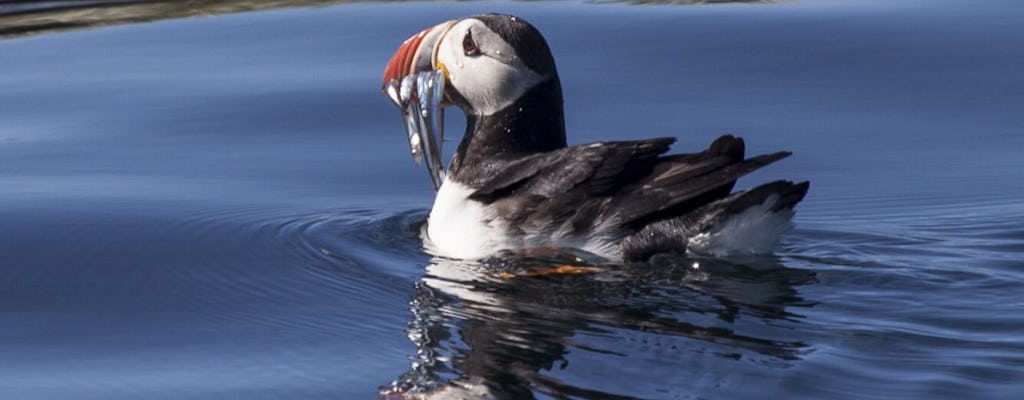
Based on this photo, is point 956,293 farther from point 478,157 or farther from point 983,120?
point 983,120

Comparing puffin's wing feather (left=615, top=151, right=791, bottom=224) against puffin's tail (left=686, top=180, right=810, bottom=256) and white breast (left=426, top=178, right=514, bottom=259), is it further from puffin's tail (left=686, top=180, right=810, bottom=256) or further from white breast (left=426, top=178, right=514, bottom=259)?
white breast (left=426, top=178, right=514, bottom=259)

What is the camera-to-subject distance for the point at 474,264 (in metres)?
6.66

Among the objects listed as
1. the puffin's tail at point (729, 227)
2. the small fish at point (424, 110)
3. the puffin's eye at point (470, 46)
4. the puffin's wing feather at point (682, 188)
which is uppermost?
the puffin's eye at point (470, 46)

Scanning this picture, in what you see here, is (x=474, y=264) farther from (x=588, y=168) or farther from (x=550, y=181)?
(x=588, y=168)

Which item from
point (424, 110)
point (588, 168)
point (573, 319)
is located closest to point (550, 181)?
point (588, 168)

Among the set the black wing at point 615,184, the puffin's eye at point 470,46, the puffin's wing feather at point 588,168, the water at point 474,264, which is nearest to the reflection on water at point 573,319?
the water at point 474,264

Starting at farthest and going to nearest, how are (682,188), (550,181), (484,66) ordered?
(484,66), (550,181), (682,188)

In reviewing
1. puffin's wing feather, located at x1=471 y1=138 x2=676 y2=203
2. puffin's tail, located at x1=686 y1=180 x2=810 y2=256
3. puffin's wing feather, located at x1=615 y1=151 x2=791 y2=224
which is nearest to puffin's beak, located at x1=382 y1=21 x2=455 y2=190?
puffin's wing feather, located at x1=471 y1=138 x2=676 y2=203

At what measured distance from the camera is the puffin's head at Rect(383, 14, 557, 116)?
23.0 ft

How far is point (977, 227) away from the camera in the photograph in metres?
7.22

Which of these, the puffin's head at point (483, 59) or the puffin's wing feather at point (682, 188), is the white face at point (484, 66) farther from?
the puffin's wing feather at point (682, 188)

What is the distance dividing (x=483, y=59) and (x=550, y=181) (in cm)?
75

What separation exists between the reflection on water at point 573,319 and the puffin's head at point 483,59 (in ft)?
2.48

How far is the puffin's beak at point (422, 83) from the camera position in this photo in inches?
283
